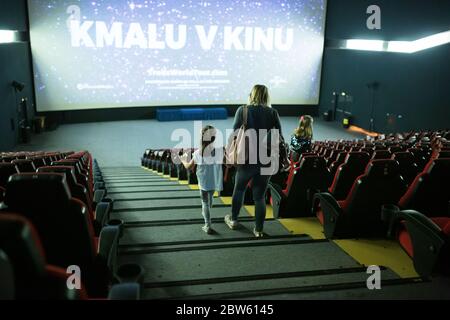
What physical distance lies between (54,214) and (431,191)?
240cm

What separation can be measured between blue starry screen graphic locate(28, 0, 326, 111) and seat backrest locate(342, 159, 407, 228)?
53.4 feet

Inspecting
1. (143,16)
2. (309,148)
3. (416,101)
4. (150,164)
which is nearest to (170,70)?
(143,16)

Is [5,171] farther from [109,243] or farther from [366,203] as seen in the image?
[366,203]

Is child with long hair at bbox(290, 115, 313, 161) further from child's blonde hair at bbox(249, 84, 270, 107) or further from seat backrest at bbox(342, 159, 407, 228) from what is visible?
seat backrest at bbox(342, 159, 407, 228)

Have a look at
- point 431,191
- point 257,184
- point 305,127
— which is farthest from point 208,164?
point 305,127

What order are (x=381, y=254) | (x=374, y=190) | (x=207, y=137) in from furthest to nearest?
(x=207, y=137) → (x=374, y=190) → (x=381, y=254)

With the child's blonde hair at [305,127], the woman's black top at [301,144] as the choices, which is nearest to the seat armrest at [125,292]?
the child's blonde hair at [305,127]

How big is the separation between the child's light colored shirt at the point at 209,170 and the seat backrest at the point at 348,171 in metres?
1.04

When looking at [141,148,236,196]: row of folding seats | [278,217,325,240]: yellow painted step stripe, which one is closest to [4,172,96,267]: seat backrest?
[278,217,325,240]: yellow painted step stripe

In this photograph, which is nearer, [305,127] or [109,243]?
[109,243]

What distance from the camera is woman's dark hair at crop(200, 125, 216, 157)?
362 cm

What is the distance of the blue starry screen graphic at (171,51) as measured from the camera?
16.9 meters

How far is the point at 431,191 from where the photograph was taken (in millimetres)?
2805

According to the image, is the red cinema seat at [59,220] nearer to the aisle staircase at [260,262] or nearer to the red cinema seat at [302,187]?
the aisle staircase at [260,262]
